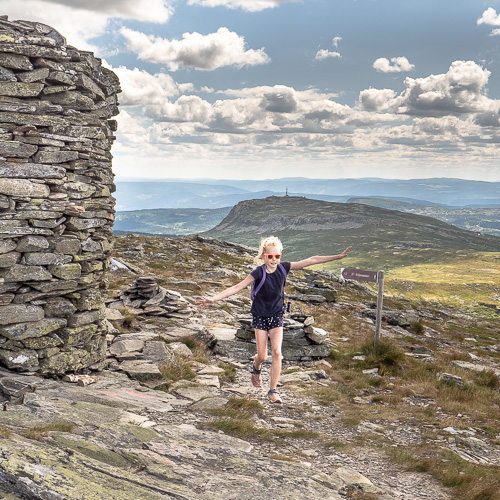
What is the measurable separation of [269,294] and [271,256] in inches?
33.4

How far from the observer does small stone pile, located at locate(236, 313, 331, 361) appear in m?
17.8

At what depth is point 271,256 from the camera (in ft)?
32.7

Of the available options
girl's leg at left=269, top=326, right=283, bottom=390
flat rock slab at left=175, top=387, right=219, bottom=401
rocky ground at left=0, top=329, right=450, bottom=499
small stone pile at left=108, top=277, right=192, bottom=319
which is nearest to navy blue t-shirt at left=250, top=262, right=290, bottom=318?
girl's leg at left=269, top=326, right=283, bottom=390

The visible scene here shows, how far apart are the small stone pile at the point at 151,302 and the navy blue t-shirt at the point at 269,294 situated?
1095 centimetres

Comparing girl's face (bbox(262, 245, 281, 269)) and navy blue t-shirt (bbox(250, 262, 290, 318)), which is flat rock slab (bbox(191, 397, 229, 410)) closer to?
navy blue t-shirt (bbox(250, 262, 290, 318))

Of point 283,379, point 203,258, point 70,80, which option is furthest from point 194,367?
point 203,258

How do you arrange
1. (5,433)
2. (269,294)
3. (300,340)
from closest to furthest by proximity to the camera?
(5,433) → (269,294) → (300,340)

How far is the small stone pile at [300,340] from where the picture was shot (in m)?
17.8

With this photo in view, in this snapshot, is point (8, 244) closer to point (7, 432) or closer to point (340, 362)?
point (7, 432)

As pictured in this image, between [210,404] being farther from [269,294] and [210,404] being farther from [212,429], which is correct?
[269,294]

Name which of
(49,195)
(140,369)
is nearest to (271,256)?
(49,195)

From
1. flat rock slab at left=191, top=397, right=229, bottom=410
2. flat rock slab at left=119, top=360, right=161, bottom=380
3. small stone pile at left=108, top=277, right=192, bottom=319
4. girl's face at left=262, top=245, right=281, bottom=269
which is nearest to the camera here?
girl's face at left=262, top=245, right=281, bottom=269

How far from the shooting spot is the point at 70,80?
1088 centimetres

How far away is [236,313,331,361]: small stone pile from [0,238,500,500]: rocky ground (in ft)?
1.19
